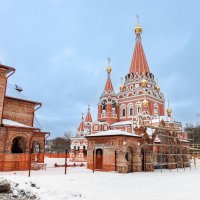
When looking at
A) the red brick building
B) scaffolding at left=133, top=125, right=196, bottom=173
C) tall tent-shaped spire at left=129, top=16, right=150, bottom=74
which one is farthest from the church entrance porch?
tall tent-shaped spire at left=129, top=16, right=150, bottom=74

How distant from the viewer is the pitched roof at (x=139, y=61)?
46.0 meters

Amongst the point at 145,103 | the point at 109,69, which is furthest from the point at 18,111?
the point at 109,69

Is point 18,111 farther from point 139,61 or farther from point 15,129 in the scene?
point 139,61

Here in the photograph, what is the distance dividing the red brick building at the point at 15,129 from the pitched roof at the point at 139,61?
29.6 metres

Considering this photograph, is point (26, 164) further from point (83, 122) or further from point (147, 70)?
point (147, 70)

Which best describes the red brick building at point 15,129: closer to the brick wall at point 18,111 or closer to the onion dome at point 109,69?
the brick wall at point 18,111

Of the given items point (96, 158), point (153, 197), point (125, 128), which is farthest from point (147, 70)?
point (153, 197)

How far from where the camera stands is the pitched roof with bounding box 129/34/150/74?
46.0 metres

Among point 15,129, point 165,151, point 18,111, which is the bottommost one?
point 165,151

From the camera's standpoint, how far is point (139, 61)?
4675 cm

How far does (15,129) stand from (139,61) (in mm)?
35351

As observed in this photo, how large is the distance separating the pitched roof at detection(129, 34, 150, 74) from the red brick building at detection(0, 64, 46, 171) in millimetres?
29570

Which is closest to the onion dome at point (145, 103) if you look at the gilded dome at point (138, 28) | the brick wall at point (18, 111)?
Answer: the gilded dome at point (138, 28)

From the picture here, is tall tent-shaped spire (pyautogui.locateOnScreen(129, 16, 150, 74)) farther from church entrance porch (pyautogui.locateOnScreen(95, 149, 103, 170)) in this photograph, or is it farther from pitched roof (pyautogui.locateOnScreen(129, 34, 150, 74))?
church entrance porch (pyautogui.locateOnScreen(95, 149, 103, 170))
